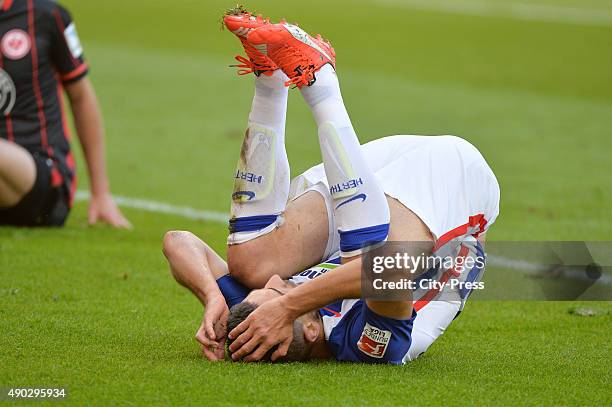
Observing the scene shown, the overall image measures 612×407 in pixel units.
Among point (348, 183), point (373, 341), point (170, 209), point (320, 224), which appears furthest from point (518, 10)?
point (373, 341)

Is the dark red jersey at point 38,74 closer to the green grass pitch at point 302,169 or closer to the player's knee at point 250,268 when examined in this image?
the green grass pitch at point 302,169

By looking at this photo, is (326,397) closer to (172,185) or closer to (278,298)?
(278,298)

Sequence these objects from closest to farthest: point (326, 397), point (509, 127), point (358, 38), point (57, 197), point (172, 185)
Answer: point (326, 397) → point (57, 197) → point (172, 185) → point (509, 127) → point (358, 38)

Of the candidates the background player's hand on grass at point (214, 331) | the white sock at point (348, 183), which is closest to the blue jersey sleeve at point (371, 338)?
the white sock at point (348, 183)

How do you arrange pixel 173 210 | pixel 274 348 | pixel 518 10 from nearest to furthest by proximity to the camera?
pixel 274 348 < pixel 173 210 < pixel 518 10

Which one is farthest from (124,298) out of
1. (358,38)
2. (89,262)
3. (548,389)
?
(358,38)

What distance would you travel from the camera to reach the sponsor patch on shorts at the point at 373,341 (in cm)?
391

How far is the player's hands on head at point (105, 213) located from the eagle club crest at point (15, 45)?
953 millimetres

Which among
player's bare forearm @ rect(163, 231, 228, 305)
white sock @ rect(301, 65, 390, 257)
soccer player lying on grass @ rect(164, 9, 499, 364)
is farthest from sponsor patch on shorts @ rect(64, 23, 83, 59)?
white sock @ rect(301, 65, 390, 257)

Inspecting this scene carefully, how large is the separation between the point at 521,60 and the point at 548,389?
1141 cm

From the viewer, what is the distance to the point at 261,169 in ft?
14.8

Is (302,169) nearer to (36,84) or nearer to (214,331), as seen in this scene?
(36,84)

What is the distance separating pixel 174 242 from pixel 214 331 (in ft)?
1.74

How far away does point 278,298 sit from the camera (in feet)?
12.8
